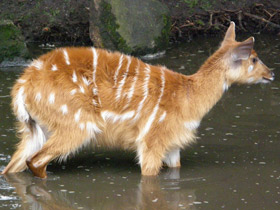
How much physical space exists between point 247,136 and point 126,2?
3.54m

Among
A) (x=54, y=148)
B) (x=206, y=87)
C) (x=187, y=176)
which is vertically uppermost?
(x=206, y=87)

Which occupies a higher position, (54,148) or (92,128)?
(92,128)

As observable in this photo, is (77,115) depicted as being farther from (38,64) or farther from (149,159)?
(149,159)

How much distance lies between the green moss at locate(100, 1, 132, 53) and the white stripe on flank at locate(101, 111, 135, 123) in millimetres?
3827

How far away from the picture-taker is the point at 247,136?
22.1 ft

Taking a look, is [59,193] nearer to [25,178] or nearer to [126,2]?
[25,178]

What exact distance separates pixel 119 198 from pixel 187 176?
2.51ft

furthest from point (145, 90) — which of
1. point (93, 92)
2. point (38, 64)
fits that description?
point (38, 64)

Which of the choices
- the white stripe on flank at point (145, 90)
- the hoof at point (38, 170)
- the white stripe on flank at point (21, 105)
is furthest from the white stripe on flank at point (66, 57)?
the hoof at point (38, 170)

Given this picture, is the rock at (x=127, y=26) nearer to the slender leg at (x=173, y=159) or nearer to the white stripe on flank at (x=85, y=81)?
the slender leg at (x=173, y=159)

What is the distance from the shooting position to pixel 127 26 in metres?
9.48

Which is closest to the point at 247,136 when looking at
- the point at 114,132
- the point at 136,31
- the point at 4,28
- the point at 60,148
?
the point at 114,132

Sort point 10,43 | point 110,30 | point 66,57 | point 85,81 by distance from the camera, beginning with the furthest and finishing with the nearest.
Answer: point 110,30 → point 10,43 → point 66,57 → point 85,81

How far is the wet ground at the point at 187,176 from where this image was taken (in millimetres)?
5148
